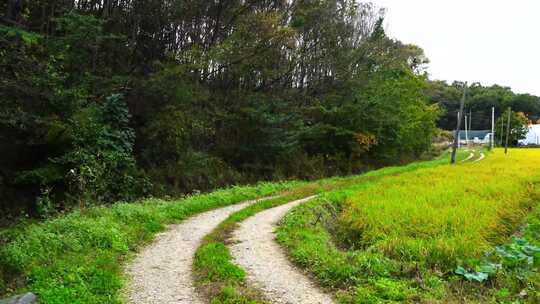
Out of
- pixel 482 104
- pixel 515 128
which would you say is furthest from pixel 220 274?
pixel 482 104

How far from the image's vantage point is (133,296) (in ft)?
20.5

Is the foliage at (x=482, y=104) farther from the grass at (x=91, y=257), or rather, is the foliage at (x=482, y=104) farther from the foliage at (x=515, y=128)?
the grass at (x=91, y=257)

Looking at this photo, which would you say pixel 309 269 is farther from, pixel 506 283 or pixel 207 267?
pixel 506 283

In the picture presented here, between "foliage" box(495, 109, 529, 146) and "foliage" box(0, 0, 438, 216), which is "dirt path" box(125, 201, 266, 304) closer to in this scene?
"foliage" box(0, 0, 438, 216)

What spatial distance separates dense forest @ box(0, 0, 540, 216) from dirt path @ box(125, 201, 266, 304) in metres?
3.84

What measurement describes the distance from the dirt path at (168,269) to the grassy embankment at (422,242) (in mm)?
1945

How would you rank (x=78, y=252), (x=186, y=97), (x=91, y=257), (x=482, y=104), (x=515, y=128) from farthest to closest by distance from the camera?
(x=482, y=104)
(x=515, y=128)
(x=186, y=97)
(x=78, y=252)
(x=91, y=257)

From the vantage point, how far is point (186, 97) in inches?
798

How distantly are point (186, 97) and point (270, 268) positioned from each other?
45.9ft

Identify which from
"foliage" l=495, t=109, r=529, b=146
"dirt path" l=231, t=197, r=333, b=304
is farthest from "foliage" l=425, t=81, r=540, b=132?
"dirt path" l=231, t=197, r=333, b=304

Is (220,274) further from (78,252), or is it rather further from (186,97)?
(186,97)

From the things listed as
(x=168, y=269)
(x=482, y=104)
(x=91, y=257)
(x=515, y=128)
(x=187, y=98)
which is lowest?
(x=168, y=269)

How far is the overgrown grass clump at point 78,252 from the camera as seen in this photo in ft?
20.4

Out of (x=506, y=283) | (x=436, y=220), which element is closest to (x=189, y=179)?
(x=436, y=220)
